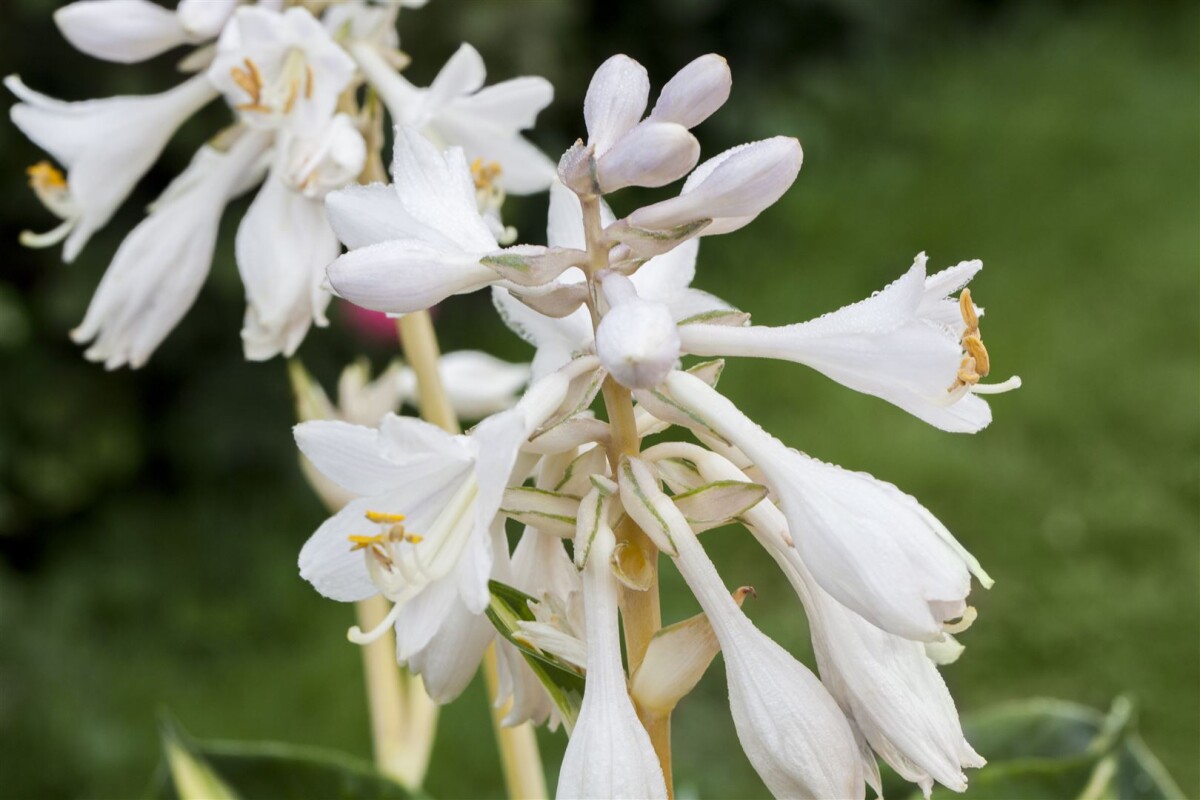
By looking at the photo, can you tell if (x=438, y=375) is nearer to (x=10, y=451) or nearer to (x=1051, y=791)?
(x=1051, y=791)

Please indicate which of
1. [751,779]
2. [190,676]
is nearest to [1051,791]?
[751,779]

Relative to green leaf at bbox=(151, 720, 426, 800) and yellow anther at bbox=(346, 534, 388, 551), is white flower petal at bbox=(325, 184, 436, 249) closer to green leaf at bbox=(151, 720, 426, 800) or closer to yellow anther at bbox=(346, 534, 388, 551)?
yellow anther at bbox=(346, 534, 388, 551)

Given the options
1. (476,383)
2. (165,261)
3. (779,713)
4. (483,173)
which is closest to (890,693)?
(779,713)

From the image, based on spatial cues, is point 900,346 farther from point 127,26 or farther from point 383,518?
point 127,26

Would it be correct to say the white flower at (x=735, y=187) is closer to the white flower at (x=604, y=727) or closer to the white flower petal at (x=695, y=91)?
the white flower petal at (x=695, y=91)

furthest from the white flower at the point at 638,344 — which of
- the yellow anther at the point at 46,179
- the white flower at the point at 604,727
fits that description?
the yellow anther at the point at 46,179

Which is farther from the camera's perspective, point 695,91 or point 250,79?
point 250,79

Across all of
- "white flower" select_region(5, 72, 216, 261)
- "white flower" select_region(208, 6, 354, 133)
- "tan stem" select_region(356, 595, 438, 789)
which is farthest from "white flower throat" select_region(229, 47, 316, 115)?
"tan stem" select_region(356, 595, 438, 789)
